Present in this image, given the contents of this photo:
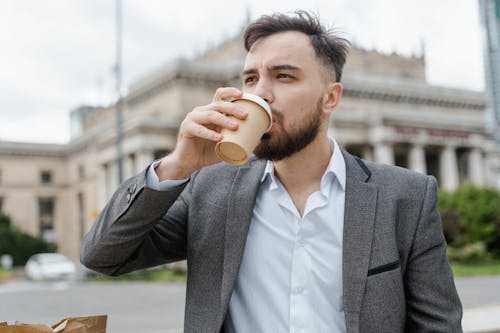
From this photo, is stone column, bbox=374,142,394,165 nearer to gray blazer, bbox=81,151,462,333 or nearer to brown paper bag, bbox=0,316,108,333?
gray blazer, bbox=81,151,462,333

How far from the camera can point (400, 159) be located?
Answer: 52.7 meters

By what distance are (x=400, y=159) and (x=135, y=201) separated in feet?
171

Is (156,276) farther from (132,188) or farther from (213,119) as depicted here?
(213,119)

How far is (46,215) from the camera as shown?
70562 millimetres

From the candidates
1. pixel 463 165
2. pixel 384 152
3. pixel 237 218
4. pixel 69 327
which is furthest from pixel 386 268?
pixel 463 165

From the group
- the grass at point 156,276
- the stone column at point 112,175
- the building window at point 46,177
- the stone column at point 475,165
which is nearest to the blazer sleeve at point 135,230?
the grass at point 156,276

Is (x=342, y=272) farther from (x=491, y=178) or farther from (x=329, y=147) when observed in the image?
(x=491, y=178)

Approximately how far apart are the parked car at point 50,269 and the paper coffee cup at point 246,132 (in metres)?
32.4

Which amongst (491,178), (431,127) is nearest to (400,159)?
(431,127)

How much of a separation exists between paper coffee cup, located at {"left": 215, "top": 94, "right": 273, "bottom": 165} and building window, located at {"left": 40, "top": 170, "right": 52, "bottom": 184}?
71211 mm

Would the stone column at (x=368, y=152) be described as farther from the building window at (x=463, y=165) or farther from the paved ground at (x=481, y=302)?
the paved ground at (x=481, y=302)

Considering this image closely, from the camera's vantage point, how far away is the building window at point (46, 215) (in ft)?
228

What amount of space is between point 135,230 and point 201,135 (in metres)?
0.46

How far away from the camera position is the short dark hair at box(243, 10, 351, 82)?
2.48 meters
